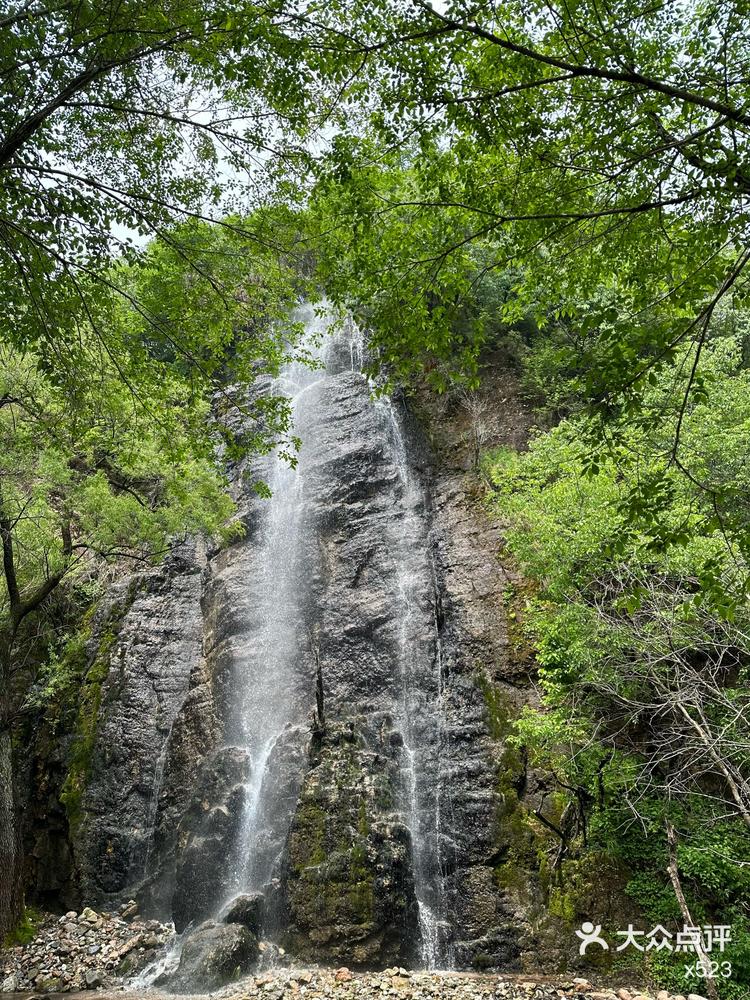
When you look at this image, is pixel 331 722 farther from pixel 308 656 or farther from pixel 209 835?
pixel 209 835

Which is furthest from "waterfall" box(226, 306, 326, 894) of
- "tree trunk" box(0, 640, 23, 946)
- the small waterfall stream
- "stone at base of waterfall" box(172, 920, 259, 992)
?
"tree trunk" box(0, 640, 23, 946)

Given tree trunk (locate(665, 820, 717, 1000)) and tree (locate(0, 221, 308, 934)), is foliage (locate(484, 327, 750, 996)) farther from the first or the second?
tree (locate(0, 221, 308, 934))

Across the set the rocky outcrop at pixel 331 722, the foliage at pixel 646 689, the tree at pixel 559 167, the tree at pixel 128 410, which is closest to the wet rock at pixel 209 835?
the rocky outcrop at pixel 331 722

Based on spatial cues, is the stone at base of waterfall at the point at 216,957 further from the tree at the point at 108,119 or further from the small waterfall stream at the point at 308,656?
the tree at the point at 108,119

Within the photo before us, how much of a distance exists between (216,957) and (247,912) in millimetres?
815

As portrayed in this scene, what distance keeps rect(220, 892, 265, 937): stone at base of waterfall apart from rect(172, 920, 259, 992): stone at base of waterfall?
162 millimetres

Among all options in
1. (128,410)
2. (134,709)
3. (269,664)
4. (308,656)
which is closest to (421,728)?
(308,656)

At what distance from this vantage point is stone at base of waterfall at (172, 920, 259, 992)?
8492 mm

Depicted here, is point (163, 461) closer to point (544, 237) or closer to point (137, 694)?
point (137, 694)

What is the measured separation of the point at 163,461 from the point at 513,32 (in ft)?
28.2

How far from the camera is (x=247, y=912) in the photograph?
31.0ft

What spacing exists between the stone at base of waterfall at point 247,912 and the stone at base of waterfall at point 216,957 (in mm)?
162

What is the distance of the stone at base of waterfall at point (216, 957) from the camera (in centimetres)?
849

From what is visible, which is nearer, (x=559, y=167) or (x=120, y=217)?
(x=559, y=167)
